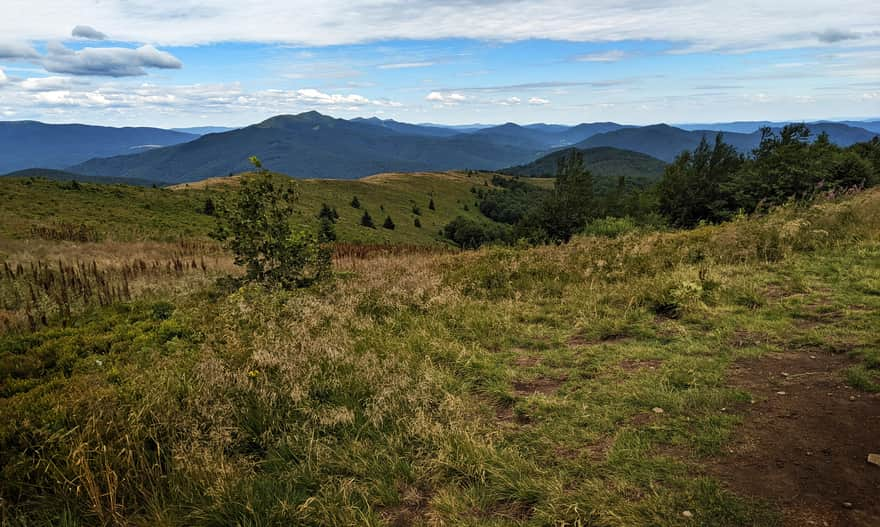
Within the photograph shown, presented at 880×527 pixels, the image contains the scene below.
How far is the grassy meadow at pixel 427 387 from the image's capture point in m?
3.56

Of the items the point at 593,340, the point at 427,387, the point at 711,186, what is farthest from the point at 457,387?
the point at 711,186

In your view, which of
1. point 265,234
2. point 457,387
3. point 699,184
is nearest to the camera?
point 457,387

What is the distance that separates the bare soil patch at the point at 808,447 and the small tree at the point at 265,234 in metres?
8.33

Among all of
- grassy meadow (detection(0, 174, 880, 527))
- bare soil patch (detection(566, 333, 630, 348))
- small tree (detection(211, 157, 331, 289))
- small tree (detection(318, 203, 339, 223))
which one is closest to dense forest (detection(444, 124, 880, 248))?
grassy meadow (detection(0, 174, 880, 527))

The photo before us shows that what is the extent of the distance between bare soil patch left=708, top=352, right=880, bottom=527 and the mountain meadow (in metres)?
0.02

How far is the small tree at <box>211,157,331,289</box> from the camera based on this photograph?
30.7 ft

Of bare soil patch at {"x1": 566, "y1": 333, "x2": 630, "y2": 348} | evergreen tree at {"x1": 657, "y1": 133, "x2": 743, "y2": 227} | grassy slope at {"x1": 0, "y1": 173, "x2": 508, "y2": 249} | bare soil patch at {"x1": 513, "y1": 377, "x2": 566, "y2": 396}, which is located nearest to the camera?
bare soil patch at {"x1": 513, "y1": 377, "x2": 566, "y2": 396}

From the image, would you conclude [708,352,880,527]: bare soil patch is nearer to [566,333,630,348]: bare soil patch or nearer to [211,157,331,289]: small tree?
[566,333,630,348]: bare soil patch

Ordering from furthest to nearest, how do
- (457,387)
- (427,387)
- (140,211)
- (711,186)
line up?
(711,186), (140,211), (457,387), (427,387)

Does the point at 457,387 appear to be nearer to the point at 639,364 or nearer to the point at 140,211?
the point at 639,364

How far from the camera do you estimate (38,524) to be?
3535 mm

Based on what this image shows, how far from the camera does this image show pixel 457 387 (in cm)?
533

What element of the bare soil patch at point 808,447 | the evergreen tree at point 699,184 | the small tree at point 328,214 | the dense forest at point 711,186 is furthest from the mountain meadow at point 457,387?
the small tree at point 328,214

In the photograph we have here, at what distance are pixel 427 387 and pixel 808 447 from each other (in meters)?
3.48
